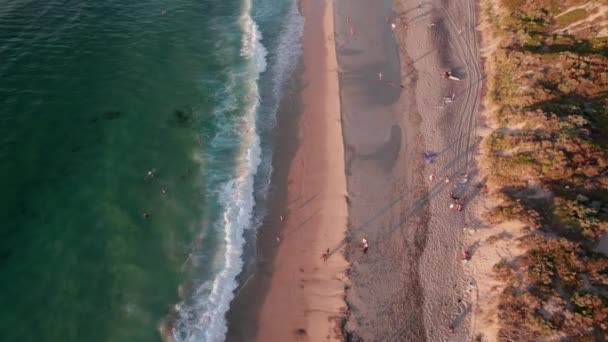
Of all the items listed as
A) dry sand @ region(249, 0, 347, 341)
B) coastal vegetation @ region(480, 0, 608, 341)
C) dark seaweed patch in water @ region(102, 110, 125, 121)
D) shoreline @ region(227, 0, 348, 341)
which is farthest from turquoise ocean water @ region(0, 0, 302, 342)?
coastal vegetation @ region(480, 0, 608, 341)

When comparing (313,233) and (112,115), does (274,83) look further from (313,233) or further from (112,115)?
(313,233)

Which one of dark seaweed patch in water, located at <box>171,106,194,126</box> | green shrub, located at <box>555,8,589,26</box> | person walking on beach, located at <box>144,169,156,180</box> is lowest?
person walking on beach, located at <box>144,169,156,180</box>

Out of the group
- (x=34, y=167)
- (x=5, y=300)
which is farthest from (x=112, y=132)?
(x=5, y=300)

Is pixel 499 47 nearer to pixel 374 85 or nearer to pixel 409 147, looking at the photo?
pixel 374 85

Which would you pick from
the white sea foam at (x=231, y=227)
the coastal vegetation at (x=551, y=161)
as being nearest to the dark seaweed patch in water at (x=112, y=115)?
the white sea foam at (x=231, y=227)

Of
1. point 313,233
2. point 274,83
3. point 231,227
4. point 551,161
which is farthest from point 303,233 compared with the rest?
point 551,161

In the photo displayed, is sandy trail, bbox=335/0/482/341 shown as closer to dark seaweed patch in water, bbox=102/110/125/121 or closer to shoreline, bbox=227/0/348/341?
shoreline, bbox=227/0/348/341
